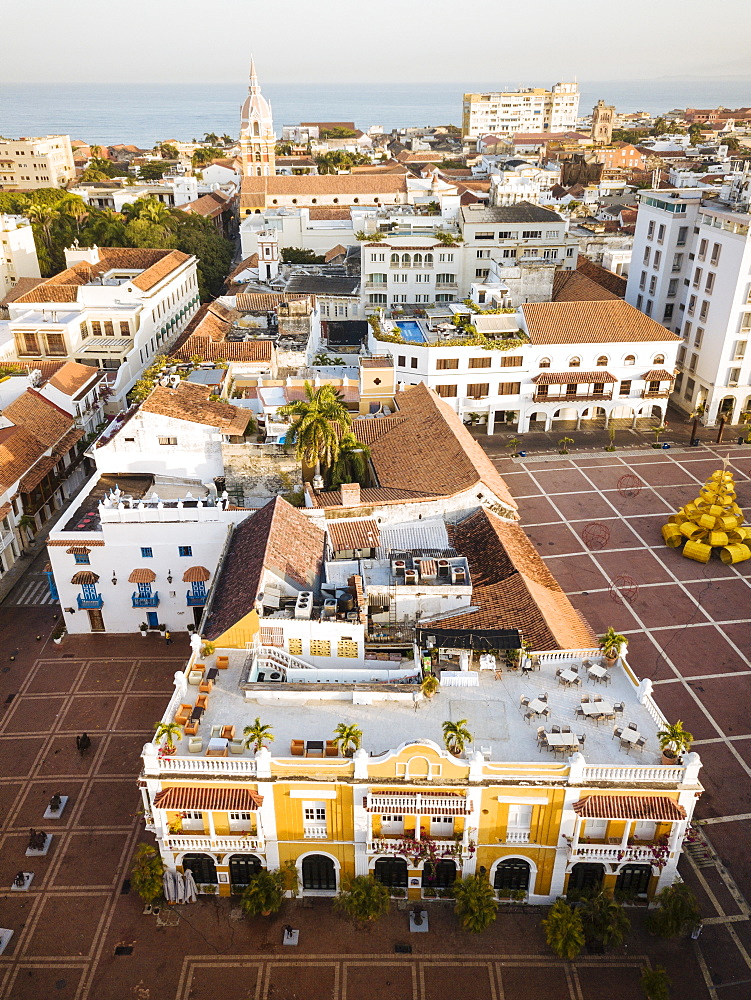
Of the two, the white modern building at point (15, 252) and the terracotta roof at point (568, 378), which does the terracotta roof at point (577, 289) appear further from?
the white modern building at point (15, 252)

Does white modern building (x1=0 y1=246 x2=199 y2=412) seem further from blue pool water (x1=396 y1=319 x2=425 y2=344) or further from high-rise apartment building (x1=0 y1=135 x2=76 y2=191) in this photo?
high-rise apartment building (x1=0 y1=135 x2=76 y2=191)

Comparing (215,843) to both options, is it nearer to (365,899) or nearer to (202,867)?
(202,867)

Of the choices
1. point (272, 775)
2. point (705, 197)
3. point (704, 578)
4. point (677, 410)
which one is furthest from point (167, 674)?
point (705, 197)

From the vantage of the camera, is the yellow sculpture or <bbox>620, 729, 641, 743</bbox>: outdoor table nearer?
<bbox>620, 729, 641, 743</bbox>: outdoor table

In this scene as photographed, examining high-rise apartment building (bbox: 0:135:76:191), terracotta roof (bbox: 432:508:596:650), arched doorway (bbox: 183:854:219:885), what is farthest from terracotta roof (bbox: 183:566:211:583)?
high-rise apartment building (bbox: 0:135:76:191)

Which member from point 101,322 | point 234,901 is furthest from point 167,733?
point 101,322

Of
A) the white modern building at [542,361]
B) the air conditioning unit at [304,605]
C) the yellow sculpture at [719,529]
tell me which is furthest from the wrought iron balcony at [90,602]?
the yellow sculpture at [719,529]
